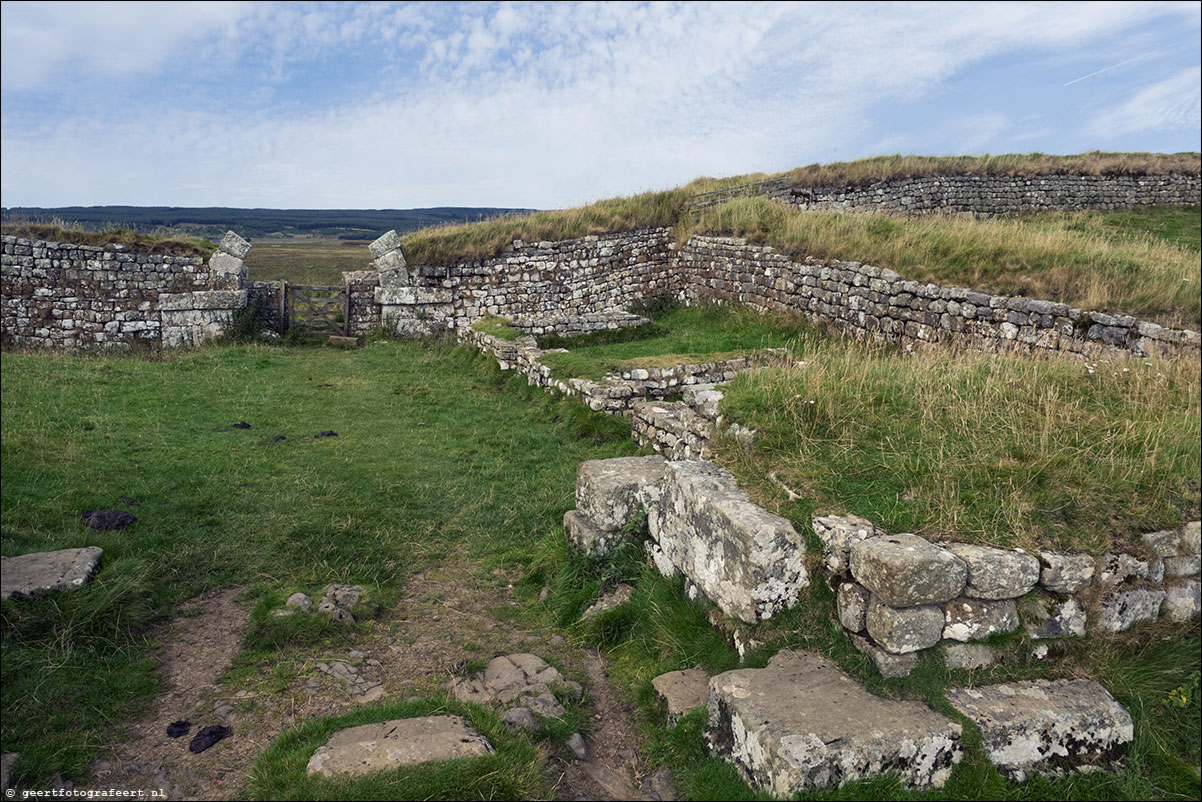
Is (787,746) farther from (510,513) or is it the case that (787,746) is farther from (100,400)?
(100,400)

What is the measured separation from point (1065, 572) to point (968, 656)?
0.79m

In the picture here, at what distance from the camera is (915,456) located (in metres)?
5.24

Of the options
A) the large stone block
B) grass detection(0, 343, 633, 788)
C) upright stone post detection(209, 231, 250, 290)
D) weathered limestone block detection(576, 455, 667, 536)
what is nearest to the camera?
grass detection(0, 343, 633, 788)

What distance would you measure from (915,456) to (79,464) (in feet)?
27.8

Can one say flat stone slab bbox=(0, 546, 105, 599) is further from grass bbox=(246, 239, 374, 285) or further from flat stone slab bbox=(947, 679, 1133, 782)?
grass bbox=(246, 239, 374, 285)

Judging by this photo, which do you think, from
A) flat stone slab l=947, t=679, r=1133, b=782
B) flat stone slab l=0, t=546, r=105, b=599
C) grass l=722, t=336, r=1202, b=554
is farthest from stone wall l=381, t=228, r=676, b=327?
flat stone slab l=947, t=679, r=1133, b=782

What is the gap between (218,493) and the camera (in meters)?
7.59

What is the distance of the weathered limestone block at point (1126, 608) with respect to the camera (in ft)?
13.8

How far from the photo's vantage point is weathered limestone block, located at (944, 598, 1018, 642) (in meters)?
4.07

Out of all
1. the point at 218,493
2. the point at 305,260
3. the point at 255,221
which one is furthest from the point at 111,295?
the point at 255,221

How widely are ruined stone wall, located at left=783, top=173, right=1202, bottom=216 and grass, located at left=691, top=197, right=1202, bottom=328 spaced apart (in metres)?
8.41

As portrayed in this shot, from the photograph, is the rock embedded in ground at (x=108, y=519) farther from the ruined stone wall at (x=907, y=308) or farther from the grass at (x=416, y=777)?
the ruined stone wall at (x=907, y=308)

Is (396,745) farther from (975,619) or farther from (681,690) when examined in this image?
(975,619)

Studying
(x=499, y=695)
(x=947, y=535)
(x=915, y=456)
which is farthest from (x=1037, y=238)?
(x=499, y=695)
